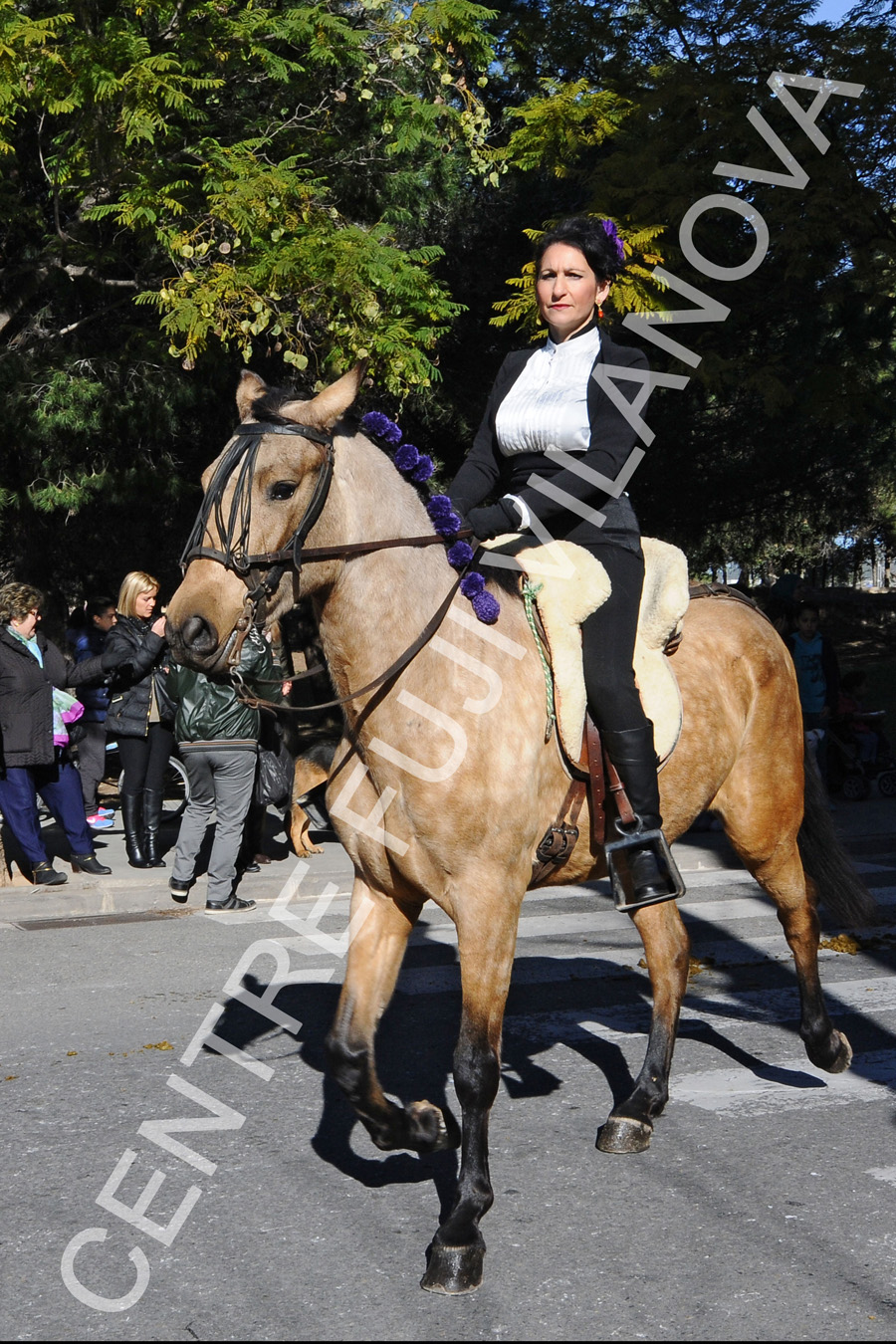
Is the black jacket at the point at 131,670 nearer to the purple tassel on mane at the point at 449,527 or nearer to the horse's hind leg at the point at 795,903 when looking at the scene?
the horse's hind leg at the point at 795,903

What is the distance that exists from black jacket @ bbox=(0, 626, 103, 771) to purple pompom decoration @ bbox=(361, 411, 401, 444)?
20.9ft

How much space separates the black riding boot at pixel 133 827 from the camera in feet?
34.8

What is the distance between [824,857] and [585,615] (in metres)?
2.29

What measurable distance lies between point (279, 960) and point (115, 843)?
4883mm

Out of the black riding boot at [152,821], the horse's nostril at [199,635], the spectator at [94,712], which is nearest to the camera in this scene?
the horse's nostril at [199,635]

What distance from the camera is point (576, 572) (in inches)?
171

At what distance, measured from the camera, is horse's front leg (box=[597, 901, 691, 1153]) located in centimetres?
457

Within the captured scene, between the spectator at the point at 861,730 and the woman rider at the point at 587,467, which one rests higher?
the woman rider at the point at 587,467

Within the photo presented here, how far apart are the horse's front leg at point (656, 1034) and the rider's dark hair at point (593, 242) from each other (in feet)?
7.65

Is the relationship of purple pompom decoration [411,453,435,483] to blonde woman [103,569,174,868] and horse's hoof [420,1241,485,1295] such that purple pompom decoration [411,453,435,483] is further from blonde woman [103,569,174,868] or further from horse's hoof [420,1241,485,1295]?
blonde woman [103,569,174,868]

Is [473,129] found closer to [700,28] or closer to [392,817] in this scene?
[700,28]

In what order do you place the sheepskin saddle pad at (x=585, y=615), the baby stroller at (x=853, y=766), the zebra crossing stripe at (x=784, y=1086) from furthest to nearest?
1. the baby stroller at (x=853, y=766)
2. the zebra crossing stripe at (x=784, y=1086)
3. the sheepskin saddle pad at (x=585, y=615)

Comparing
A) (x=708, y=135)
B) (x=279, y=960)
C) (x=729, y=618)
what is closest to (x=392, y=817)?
(x=729, y=618)

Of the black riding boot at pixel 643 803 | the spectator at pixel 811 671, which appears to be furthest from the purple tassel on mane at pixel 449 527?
the spectator at pixel 811 671
